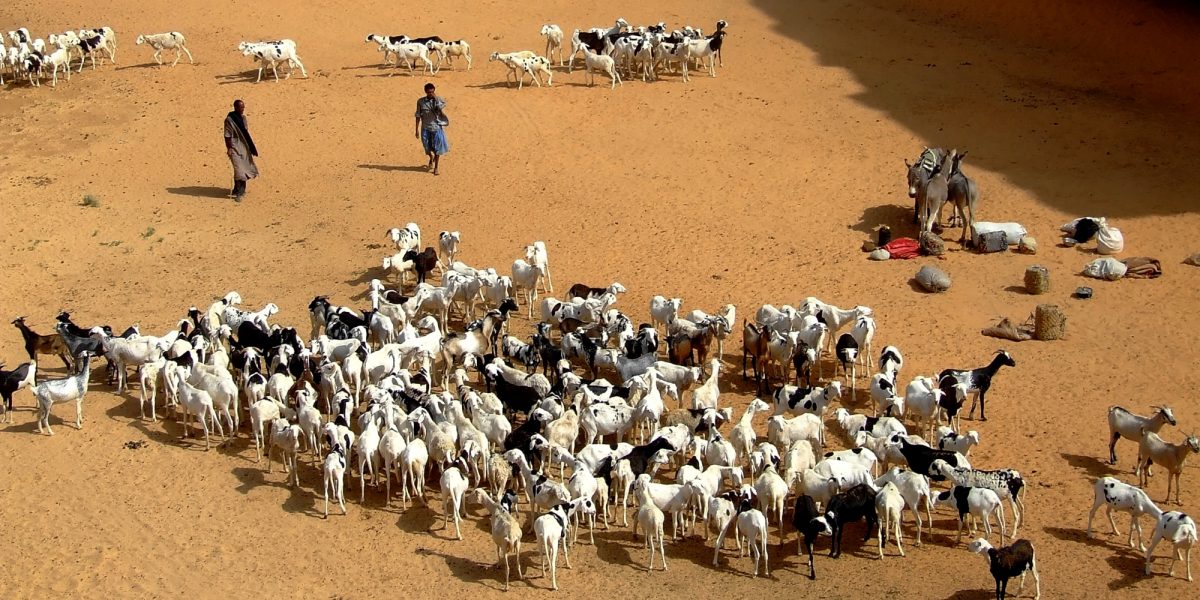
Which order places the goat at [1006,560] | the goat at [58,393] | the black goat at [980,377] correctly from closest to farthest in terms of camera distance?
the goat at [1006,560] < the goat at [58,393] < the black goat at [980,377]

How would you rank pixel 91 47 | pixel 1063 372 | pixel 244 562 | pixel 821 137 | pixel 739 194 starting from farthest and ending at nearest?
pixel 91 47
pixel 821 137
pixel 739 194
pixel 1063 372
pixel 244 562

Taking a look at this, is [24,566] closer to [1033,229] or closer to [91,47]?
[1033,229]

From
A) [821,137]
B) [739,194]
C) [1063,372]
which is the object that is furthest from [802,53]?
[1063,372]

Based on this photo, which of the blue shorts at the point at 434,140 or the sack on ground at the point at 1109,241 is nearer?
the sack on ground at the point at 1109,241

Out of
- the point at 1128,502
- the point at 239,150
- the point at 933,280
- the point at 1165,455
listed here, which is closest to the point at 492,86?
the point at 239,150

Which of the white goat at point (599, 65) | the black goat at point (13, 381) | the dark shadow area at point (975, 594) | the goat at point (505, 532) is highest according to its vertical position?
the white goat at point (599, 65)

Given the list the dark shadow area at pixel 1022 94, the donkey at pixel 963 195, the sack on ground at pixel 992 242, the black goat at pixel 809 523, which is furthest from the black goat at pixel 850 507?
the dark shadow area at pixel 1022 94

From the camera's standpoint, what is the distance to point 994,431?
49.3 feet

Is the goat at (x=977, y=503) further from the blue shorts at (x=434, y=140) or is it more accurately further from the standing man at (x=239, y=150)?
the standing man at (x=239, y=150)

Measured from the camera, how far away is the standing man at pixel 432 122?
22.8 metres

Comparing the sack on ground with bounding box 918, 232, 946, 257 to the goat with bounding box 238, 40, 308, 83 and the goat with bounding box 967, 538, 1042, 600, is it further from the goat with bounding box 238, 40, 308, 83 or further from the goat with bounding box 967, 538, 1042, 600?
the goat with bounding box 238, 40, 308, 83

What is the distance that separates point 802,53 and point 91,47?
16.3 meters

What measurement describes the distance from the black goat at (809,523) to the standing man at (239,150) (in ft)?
43.8

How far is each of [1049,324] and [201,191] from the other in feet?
48.0
